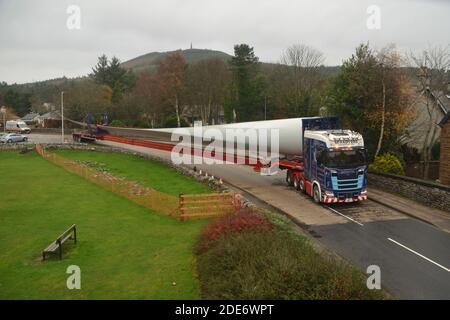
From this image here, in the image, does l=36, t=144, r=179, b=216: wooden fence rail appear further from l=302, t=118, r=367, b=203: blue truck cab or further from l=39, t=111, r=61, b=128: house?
l=39, t=111, r=61, b=128: house

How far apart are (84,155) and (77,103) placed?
132 feet

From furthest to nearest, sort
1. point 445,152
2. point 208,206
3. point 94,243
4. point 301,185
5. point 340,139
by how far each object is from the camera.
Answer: point 301,185, point 445,152, point 340,139, point 208,206, point 94,243

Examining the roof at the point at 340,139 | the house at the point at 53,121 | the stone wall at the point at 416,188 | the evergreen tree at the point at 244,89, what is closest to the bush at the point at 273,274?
the roof at the point at 340,139

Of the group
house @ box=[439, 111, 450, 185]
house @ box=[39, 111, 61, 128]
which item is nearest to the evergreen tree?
house @ box=[39, 111, 61, 128]

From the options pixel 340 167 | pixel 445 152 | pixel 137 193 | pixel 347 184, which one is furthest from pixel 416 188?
pixel 137 193

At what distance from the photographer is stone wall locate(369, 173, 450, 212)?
2255 centimetres

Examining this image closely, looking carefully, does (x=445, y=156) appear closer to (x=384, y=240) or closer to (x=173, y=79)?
(x=384, y=240)

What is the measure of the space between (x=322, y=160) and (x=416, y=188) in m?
5.95

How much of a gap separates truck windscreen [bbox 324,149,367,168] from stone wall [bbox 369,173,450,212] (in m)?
3.93

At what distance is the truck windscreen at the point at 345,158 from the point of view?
22859mm

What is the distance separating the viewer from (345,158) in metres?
23.0

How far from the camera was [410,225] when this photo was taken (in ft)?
65.5
